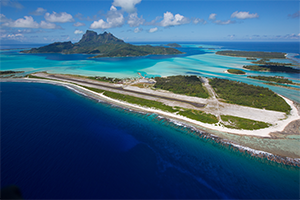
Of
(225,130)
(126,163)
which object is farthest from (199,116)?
(126,163)

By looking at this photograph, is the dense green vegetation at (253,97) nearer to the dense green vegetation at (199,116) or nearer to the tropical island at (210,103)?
the tropical island at (210,103)

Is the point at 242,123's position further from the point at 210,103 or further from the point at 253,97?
the point at 253,97

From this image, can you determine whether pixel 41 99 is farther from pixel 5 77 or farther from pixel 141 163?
pixel 5 77

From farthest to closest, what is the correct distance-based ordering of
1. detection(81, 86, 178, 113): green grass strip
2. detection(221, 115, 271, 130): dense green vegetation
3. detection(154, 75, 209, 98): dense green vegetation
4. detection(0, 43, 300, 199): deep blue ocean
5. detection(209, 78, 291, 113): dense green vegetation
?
detection(154, 75, 209, 98): dense green vegetation < detection(209, 78, 291, 113): dense green vegetation < detection(81, 86, 178, 113): green grass strip < detection(221, 115, 271, 130): dense green vegetation < detection(0, 43, 300, 199): deep blue ocean

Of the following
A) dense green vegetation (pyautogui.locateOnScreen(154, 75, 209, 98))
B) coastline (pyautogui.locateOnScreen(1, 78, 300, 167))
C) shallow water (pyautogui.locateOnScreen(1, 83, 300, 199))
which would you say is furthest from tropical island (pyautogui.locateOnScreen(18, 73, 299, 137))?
shallow water (pyautogui.locateOnScreen(1, 83, 300, 199))

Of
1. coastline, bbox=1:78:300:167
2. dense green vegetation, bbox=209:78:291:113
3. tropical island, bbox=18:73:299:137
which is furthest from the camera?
dense green vegetation, bbox=209:78:291:113

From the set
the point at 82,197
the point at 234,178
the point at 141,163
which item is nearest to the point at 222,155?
the point at 234,178

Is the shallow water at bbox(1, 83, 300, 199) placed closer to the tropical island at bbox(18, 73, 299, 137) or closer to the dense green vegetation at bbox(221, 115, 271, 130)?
the tropical island at bbox(18, 73, 299, 137)
